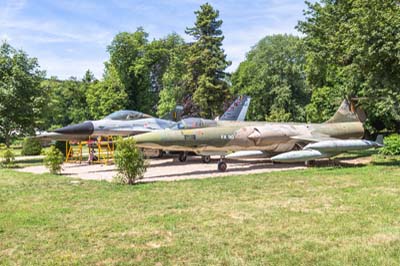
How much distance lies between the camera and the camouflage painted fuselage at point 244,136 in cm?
1356

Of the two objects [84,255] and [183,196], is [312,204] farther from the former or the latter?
[84,255]

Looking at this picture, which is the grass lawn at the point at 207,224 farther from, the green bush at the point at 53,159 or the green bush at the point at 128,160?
the green bush at the point at 53,159

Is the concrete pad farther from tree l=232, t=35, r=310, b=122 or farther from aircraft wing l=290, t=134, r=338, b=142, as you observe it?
tree l=232, t=35, r=310, b=122

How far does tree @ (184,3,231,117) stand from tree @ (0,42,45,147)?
1671 cm

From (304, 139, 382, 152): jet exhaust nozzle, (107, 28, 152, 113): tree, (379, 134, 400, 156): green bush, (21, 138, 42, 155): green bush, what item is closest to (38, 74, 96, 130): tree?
(107, 28, 152, 113): tree

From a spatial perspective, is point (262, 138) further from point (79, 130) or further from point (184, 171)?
point (79, 130)

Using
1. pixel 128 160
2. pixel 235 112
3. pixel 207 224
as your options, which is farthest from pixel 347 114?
pixel 207 224

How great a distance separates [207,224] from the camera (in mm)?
6230

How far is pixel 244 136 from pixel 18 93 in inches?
568

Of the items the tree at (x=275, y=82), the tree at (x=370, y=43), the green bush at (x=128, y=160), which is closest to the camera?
the green bush at (x=128, y=160)

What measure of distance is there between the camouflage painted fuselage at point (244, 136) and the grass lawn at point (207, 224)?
313 cm

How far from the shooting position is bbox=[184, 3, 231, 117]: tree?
120ft

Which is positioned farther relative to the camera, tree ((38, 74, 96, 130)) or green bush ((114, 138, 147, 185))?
tree ((38, 74, 96, 130))

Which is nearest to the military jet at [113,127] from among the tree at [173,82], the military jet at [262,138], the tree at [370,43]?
the military jet at [262,138]
